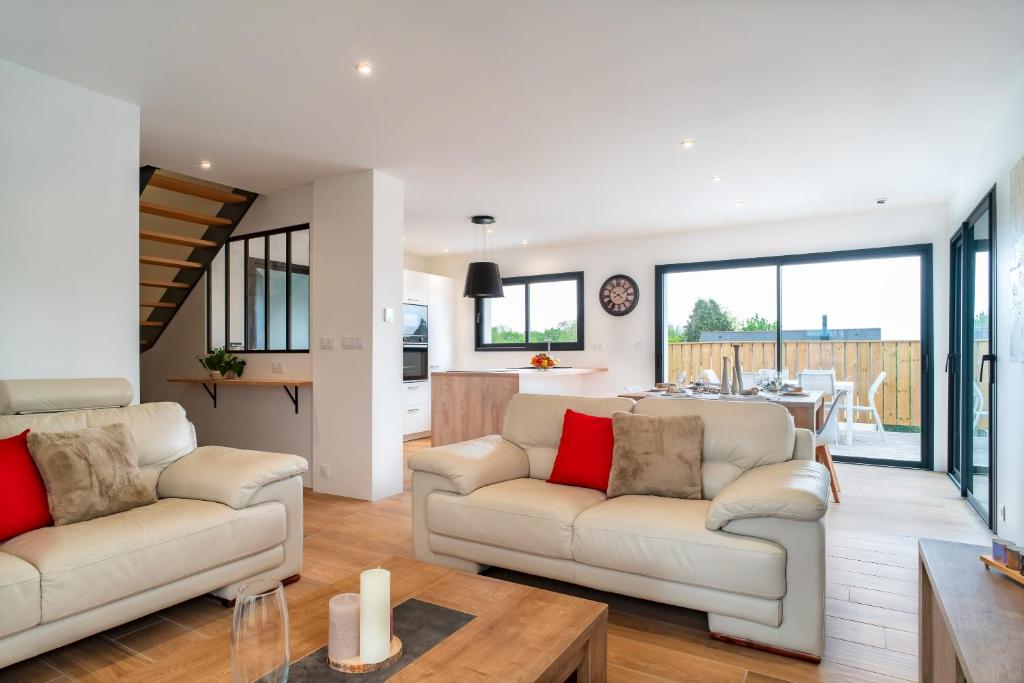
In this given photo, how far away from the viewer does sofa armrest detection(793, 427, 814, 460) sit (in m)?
2.80

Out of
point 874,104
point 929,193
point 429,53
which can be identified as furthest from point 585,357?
point 429,53

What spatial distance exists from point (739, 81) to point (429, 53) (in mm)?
1586

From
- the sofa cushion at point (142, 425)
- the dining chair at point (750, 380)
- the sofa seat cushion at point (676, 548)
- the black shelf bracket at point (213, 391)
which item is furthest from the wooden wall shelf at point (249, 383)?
the dining chair at point (750, 380)

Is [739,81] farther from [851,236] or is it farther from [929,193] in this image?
[851,236]

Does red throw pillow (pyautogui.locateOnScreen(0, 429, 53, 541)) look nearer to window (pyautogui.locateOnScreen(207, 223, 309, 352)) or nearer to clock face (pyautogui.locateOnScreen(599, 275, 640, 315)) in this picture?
window (pyautogui.locateOnScreen(207, 223, 309, 352))

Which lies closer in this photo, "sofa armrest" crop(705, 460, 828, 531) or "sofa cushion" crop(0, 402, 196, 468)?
"sofa armrest" crop(705, 460, 828, 531)

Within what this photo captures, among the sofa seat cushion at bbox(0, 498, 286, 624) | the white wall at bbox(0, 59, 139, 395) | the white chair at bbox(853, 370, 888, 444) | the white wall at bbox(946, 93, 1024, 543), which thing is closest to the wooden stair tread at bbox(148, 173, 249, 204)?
the white wall at bbox(0, 59, 139, 395)

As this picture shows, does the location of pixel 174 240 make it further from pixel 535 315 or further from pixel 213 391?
pixel 535 315

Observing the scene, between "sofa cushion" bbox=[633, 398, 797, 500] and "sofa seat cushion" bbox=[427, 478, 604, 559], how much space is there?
56 cm

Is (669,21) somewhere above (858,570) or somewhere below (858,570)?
above

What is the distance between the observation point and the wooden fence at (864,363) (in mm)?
5863

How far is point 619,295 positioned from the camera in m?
7.21

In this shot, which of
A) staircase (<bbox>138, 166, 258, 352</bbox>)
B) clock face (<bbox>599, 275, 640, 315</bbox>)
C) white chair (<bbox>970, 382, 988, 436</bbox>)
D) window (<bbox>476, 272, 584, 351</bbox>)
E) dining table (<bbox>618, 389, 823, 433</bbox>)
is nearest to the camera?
white chair (<bbox>970, 382, 988, 436</bbox>)

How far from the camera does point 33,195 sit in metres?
Answer: 3.01
